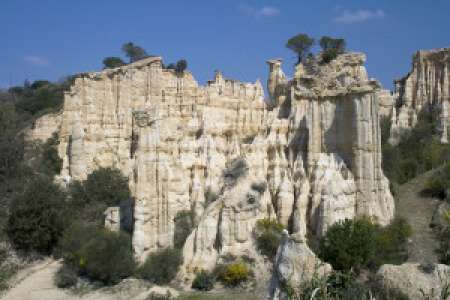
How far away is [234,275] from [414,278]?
7865mm

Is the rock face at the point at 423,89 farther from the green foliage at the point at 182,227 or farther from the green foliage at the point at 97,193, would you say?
the green foliage at the point at 182,227

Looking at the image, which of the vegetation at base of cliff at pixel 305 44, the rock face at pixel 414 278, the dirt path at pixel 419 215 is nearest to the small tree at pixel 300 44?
the vegetation at base of cliff at pixel 305 44

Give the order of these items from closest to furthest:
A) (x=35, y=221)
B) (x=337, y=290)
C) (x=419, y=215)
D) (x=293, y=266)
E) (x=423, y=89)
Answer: (x=337, y=290)
(x=293, y=266)
(x=419, y=215)
(x=35, y=221)
(x=423, y=89)

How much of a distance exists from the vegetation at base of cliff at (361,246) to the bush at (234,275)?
115 inches

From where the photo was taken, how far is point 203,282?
819 inches

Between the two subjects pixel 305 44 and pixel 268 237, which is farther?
pixel 305 44

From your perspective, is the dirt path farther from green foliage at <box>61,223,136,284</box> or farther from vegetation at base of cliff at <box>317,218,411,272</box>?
green foliage at <box>61,223,136,284</box>

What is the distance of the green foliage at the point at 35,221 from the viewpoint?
83.3 feet

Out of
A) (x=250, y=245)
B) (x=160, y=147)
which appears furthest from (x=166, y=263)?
(x=160, y=147)

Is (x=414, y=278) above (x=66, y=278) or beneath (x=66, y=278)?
above

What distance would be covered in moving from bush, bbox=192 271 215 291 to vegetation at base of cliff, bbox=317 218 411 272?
13.8 ft

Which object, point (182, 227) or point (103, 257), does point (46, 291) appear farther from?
point (182, 227)

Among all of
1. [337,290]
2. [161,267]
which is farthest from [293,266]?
[161,267]

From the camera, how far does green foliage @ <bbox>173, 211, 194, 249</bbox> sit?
77.0 feet
